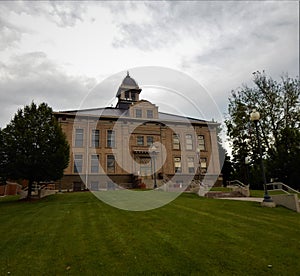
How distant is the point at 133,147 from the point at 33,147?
1934 centimetres

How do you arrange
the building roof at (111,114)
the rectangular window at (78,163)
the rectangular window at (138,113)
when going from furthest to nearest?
the rectangular window at (138,113), the building roof at (111,114), the rectangular window at (78,163)

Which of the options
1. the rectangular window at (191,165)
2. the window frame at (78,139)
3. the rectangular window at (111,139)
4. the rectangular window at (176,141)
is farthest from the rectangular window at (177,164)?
the window frame at (78,139)

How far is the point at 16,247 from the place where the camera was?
22.1 feet

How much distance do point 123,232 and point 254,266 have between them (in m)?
3.93

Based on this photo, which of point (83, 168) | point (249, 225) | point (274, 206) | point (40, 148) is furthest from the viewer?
point (83, 168)

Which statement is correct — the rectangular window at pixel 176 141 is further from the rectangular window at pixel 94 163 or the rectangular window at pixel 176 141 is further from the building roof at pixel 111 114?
the rectangular window at pixel 94 163

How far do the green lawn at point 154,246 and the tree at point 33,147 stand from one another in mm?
10206

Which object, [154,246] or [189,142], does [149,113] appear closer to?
[189,142]

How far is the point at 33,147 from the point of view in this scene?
64.0 ft

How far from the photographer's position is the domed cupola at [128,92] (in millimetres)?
45781

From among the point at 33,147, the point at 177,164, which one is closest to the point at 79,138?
the point at 177,164

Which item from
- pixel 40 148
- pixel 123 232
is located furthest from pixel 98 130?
pixel 123 232

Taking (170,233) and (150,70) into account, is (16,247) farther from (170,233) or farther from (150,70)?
(150,70)

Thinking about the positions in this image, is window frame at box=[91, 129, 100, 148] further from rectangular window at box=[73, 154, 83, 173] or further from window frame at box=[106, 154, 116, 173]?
rectangular window at box=[73, 154, 83, 173]
